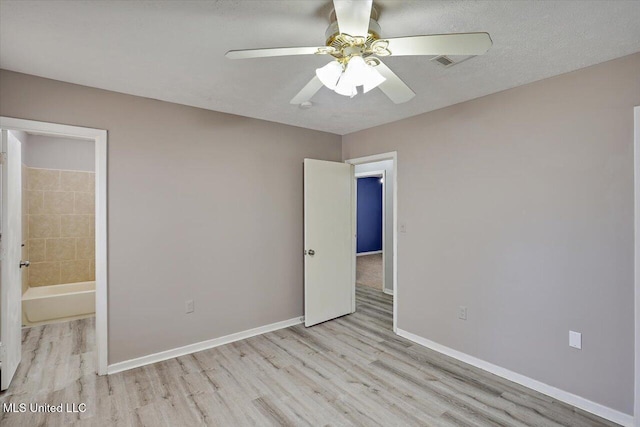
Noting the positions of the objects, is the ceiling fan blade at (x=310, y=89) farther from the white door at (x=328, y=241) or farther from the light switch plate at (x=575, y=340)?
the light switch plate at (x=575, y=340)

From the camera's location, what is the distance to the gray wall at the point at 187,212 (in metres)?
2.67

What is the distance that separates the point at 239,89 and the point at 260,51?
1267 millimetres

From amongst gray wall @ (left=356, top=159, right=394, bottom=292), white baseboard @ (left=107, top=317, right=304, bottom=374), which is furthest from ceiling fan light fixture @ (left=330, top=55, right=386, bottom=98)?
gray wall @ (left=356, top=159, right=394, bottom=292)

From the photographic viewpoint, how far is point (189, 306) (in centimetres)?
308

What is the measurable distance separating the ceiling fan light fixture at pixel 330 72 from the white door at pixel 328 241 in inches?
80.7

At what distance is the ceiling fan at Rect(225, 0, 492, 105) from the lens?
1292 mm

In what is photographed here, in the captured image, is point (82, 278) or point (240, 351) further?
point (82, 278)

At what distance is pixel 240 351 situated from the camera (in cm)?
311

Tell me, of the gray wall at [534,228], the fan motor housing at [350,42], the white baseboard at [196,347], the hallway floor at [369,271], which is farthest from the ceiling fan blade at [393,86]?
the hallway floor at [369,271]

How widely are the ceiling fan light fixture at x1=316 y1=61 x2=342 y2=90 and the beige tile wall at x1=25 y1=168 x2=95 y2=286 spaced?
4.48m

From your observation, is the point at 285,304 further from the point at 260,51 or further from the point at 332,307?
the point at 260,51

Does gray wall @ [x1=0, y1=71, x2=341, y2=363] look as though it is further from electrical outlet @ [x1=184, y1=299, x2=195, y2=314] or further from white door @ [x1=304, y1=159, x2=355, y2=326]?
white door @ [x1=304, y1=159, x2=355, y2=326]

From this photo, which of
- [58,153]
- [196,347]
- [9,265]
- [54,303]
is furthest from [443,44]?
[58,153]

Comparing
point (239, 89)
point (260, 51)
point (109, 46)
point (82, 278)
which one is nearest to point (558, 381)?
point (260, 51)
